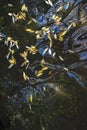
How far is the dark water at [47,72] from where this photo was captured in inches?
122

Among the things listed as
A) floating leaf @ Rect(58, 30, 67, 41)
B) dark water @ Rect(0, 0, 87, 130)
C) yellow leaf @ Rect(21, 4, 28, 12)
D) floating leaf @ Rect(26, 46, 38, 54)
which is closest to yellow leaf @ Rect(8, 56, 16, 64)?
dark water @ Rect(0, 0, 87, 130)

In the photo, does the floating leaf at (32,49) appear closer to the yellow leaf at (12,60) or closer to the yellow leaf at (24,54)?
the yellow leaf at (24,54)

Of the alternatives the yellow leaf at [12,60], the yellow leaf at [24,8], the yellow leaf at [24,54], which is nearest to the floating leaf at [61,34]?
the yellow leaf at [24,54]

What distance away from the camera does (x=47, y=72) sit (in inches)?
129

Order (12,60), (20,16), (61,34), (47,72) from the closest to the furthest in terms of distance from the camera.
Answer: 1. (47,72)
2. (61,34)
3. (12,60)
4. (20,16)

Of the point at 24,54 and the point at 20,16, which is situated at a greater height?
the point at 20,16

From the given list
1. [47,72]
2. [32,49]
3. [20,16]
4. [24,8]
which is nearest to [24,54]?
[32,49]

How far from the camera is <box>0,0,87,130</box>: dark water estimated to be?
10.1 ft

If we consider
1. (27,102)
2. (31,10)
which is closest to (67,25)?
(31,10)

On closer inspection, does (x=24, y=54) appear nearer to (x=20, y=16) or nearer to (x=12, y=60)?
(x=12, y=60)

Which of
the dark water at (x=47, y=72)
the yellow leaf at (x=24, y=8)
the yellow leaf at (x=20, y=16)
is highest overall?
the yellow leaf at (x=24, y=8)

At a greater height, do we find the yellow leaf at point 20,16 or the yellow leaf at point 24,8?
the yellow leaf at point 24,8

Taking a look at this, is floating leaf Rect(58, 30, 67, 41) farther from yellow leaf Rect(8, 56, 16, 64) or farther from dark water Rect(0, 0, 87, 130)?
yellow leaf Rect(8, 56, 16, 64)

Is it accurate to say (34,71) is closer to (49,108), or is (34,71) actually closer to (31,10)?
(49,108)
